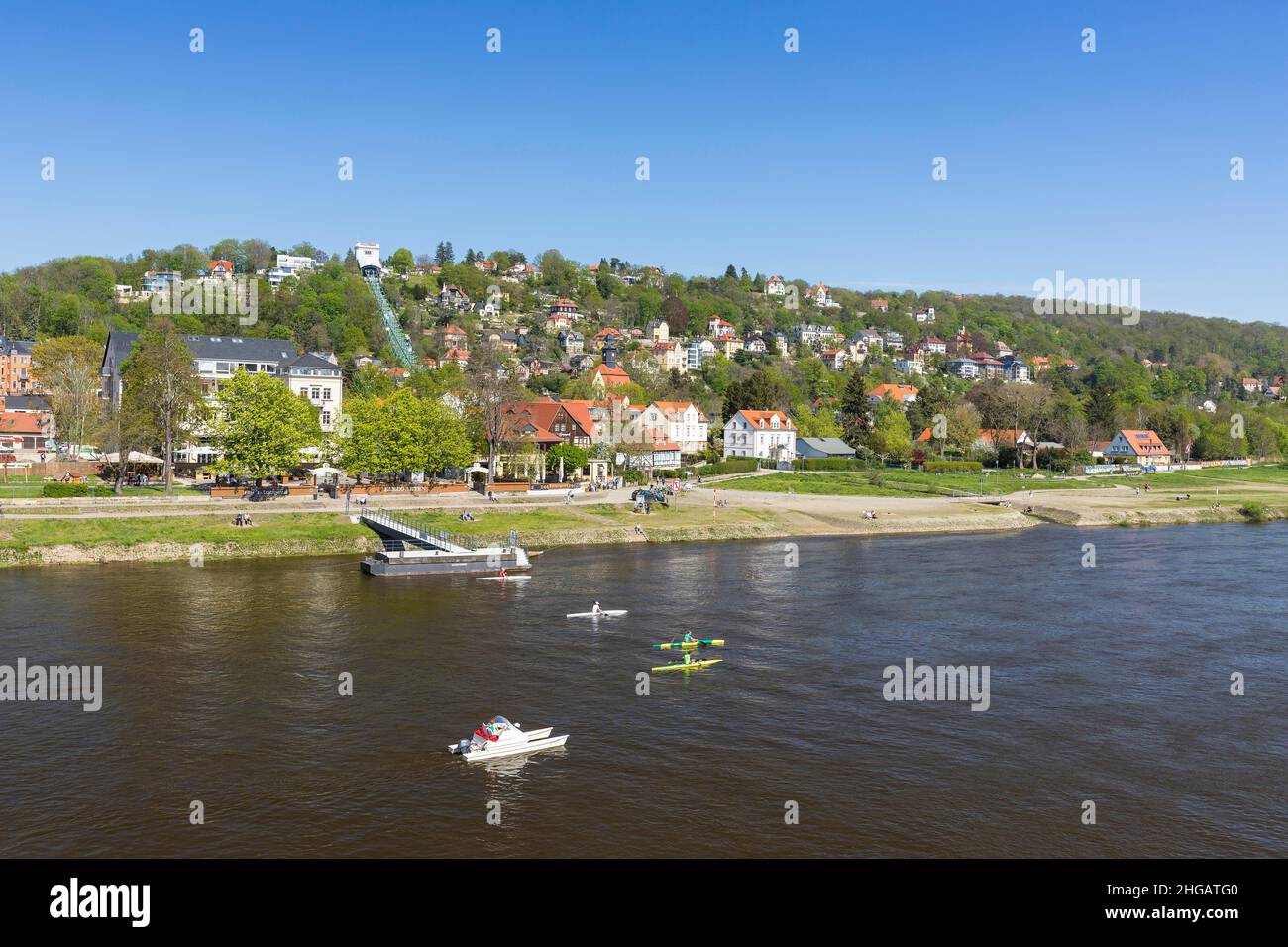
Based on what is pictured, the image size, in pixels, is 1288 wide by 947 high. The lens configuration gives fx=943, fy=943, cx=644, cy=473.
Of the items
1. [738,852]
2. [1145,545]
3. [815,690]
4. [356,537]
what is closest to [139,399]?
[356,537]

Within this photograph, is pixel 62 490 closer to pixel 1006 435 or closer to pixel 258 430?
pixel 258 430

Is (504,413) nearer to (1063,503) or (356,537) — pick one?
(356,537)

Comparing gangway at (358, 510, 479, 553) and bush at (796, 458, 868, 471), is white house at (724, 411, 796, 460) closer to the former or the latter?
bush at (796, 458, 868, 471)

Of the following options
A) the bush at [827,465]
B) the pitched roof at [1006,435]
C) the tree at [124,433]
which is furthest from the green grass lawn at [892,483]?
the tree at [124,433]

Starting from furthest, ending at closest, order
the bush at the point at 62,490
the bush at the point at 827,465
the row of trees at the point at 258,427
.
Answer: the bush at the point at 827,465
the row of trees at the point at 258,427
the bush at the point at 62,490

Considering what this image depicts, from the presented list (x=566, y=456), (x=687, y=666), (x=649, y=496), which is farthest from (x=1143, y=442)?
(x=687, y=666)

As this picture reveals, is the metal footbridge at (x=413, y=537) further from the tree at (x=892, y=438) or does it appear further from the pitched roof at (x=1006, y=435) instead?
the pitched roof at (x=1006, y=435)
